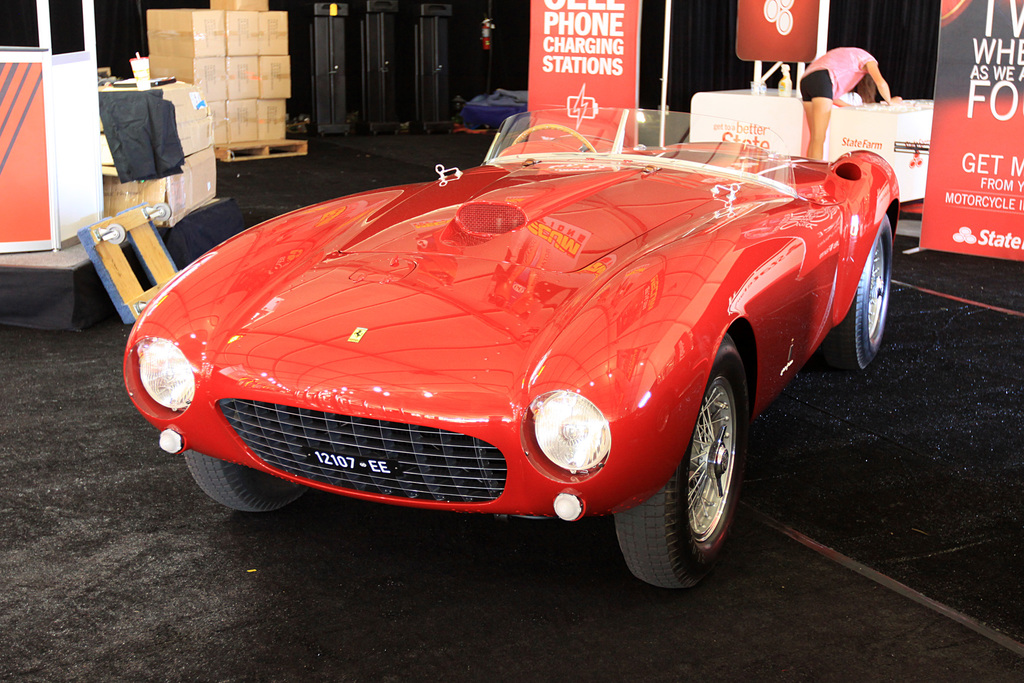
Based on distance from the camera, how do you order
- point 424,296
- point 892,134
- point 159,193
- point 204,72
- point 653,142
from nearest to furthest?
point 424,296 < point 653,142 < point 159,193 < point 892,134 < point 204,72

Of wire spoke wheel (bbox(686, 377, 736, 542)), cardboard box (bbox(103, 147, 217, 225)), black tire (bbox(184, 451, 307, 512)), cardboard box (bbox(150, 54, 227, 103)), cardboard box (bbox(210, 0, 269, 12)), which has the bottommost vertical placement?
black tire (bbox(184, 451, 307, 512))

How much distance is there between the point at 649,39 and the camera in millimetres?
14703

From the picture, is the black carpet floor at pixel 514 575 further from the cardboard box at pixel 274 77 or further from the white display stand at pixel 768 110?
the cardboard box at pixel 274 77

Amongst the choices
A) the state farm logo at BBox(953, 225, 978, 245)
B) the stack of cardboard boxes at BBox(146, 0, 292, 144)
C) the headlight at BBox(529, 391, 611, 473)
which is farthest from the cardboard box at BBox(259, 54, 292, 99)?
the headlight at BBox(529, 391, 611, 473)

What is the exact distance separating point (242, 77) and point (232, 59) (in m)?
0.22

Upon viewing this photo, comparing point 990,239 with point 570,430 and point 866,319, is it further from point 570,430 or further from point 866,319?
point 570,430

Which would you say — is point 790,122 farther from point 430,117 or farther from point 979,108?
point 430,117

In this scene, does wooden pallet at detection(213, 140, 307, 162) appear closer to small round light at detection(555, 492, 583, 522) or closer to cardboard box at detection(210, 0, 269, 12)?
cardboard box at detection(210, 0, 269, 12)

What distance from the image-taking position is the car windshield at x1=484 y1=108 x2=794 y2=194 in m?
3.61

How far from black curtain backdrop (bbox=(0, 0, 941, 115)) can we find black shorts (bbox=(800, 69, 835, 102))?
5.24 meters

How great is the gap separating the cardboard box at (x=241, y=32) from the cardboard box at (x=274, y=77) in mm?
188

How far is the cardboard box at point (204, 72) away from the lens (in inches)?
418

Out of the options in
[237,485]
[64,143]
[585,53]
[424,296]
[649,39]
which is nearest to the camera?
[424,296]

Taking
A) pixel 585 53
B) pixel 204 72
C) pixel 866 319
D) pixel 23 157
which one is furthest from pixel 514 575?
pixel 204 72
